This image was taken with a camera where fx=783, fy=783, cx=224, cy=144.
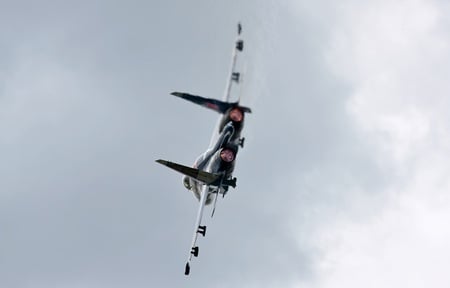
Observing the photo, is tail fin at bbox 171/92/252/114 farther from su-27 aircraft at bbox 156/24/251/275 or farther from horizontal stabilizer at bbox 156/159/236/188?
horizontal stabilizer at bbox 156/159/236/188

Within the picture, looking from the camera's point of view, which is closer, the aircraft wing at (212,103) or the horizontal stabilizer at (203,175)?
the aircraft wing at (212,103)

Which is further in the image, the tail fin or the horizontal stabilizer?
the horizontal stabilizer

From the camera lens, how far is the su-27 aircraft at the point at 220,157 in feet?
234

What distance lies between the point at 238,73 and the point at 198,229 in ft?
71.8

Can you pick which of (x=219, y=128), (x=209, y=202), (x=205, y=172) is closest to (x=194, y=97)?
(x=219, y=128)

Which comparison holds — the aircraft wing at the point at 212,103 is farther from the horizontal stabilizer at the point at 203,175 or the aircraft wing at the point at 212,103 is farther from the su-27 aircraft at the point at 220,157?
the horizontal stabilizer at the point at 203,175

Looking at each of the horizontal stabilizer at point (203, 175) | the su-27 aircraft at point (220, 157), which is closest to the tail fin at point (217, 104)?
the su-27 aircraft at point (220, 157)

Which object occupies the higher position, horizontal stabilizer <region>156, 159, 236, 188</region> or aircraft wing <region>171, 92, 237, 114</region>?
horizontal stabilizer <region>156, 159, 236, 188</region>

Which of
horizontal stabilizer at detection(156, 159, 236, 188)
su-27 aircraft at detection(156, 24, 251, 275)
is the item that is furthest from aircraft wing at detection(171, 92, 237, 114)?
horizontal stabilizer at detection(156, 159, 236, 188)

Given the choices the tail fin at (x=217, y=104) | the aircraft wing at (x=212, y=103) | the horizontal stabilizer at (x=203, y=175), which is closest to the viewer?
the aircraft wing at (x=212, y=103)

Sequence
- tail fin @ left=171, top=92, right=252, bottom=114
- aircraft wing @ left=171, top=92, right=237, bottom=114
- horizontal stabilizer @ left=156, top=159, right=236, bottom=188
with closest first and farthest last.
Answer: aircraft wing @ left=171, top=92, right=237, bottom=114, tail fin @ left=171, top=92, right=252, bottom=114, horizontal stabilizer @ left=156, top=159, right=236, bottom=188

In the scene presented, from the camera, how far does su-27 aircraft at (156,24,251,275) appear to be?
71.4 meters

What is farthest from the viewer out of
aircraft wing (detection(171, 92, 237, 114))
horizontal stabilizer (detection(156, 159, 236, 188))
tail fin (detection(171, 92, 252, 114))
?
horizontal stabilizer (detection(156, 159, 236, 188))

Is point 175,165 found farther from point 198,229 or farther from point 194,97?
point 194,97
